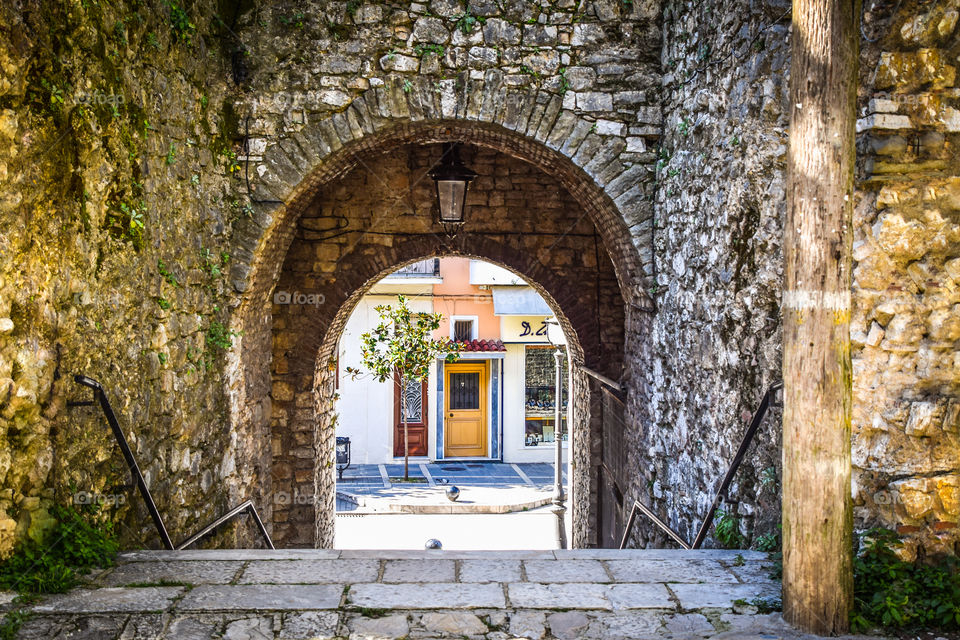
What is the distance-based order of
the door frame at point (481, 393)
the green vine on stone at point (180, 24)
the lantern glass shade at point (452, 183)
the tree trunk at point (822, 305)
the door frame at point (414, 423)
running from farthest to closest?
the door frame at point (481, 393) → the door frame at point (414, 423) → the lantern glass shade at point (452, 183) → the green vine on stone at point (180, 24) → the tree trunk at point (822, 305)

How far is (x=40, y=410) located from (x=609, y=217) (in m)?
3.58

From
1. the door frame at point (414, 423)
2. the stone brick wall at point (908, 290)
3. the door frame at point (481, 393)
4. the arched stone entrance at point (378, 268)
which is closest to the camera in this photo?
the stone brick wall at point (908, 290)

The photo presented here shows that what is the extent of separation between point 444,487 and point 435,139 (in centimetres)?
860

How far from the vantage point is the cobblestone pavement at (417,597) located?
2627mm

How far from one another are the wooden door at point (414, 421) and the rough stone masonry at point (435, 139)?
28.0 ft

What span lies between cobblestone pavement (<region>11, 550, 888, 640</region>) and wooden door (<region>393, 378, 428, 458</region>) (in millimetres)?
11708

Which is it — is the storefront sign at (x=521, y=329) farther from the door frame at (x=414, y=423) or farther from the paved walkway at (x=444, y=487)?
the paved walkway at (x=444, y=487)

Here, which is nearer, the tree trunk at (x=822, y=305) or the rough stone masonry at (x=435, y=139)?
the tree trunk at (x=822, y=305)

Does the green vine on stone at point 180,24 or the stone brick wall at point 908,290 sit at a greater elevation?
the green vine on stone at point 180,24

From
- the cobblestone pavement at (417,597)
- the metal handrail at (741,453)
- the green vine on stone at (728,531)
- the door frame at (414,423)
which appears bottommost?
the door frame at (414,423)

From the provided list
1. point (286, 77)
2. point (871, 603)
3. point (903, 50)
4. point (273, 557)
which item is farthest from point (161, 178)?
point (871, 603)

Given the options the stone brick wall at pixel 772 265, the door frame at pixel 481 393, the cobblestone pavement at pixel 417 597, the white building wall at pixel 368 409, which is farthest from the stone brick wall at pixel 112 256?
the door frame at pixel 481 393

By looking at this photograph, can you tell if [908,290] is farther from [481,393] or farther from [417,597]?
[481,393]

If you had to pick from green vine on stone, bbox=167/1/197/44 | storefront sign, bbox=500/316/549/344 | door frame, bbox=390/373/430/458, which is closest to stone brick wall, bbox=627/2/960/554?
green vine on stone, bbox=167/1/197/44
